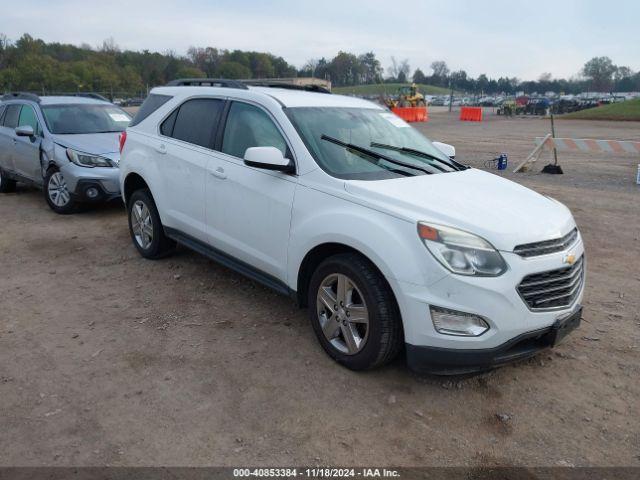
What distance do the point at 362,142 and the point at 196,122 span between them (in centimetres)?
167

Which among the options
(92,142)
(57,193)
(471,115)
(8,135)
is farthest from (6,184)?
(471,115)

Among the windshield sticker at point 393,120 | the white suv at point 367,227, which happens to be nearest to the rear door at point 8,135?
the white suv at point 367,227

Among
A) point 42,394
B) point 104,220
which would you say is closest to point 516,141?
point 104,220

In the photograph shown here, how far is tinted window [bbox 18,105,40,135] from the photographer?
26.6ft

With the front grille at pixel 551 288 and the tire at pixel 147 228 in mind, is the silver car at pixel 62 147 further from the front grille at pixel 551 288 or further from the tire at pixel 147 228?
the front grille at pixel 551 288

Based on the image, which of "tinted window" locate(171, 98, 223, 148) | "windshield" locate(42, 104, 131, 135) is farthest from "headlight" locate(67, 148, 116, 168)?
"tinted window" locate(171, 98, 223, 148)

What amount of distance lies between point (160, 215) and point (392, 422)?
3.22m

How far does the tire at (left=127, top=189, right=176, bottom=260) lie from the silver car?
6.03ft

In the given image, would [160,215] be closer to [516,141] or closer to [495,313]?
[495,313]

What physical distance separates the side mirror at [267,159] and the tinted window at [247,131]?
0.66ft

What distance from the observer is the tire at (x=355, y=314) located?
318 centimetres

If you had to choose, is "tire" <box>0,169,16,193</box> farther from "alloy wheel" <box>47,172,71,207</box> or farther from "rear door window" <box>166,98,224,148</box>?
"rear door window" <box>166,98,224,148</box>

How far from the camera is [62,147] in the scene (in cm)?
743

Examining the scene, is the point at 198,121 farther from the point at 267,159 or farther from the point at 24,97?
the point at 24,97
